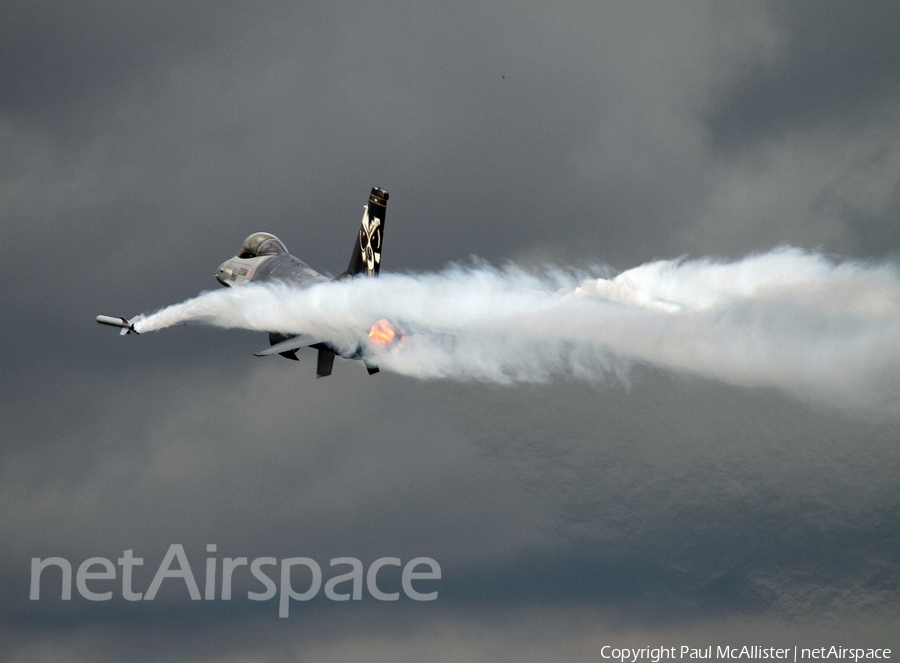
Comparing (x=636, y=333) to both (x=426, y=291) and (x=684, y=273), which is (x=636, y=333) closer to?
(x=684, y=273)

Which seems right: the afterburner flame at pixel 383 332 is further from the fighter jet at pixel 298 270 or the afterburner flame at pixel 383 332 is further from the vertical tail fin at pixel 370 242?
the vertical tail fin at pixel 370 242

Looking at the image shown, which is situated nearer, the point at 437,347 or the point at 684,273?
the point at 684,273

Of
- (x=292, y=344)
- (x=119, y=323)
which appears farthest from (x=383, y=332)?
(x=119, y=323)

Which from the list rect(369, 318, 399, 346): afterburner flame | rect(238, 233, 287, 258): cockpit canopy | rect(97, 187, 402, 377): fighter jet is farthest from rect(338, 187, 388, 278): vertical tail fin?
rect(238, 233, 287, 258): cockpit canopy

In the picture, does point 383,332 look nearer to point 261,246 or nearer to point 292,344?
point 292,344

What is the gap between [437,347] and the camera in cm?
5091

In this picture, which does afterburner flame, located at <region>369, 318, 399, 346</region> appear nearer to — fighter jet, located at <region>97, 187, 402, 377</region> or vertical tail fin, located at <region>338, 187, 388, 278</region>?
fighter jet, located at <region>97, 187, 402, 377</region>

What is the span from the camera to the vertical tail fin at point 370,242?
53031 millimetres

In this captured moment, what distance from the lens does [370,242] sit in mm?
53125

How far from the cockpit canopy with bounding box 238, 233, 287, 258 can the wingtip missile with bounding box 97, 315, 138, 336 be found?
812 cm

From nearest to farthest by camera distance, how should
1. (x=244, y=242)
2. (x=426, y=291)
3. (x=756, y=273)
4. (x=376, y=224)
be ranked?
(x=756, y=273) → (x=426, y=291) → (x=376, y=224) → (x=244, y=242)

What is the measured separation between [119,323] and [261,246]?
940cm

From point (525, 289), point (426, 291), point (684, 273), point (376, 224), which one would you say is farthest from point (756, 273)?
point (376, 224)

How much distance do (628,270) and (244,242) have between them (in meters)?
19.8
